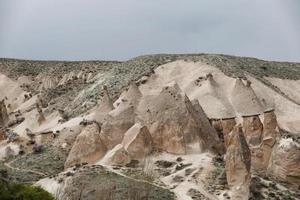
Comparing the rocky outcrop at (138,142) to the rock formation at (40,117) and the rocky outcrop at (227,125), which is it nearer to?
the rocky outcrop at (227,125)

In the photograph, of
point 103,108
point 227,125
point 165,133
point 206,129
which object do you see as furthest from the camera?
point 103,108

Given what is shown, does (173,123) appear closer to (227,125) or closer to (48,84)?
(227,125)

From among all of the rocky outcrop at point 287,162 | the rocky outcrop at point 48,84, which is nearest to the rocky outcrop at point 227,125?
the rocky outcrop at point 287,162

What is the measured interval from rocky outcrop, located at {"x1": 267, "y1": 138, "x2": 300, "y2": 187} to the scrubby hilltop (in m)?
0.06

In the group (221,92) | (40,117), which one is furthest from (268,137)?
(40,117)

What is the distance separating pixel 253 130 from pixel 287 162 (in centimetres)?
736

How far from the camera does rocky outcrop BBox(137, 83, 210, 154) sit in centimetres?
5688

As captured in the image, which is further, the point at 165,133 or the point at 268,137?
the point at 165,133

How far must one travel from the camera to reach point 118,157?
55.1 metres

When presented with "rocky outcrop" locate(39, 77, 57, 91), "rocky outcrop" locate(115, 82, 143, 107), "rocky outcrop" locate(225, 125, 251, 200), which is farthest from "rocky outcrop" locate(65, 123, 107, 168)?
"rocky outcrop" locate(39, 77, 57, 91)

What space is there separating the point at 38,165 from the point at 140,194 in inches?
567

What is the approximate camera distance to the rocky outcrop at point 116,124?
2324 inches

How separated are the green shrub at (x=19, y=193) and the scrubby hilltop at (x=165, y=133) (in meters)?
4.37

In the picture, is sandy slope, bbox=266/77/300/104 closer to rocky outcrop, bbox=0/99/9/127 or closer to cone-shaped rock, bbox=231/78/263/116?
cone-shaped rock, bbox=231/78/263/116
